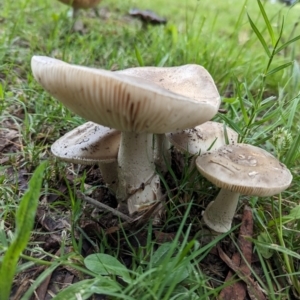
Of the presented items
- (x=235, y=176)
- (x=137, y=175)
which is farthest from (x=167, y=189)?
(x=235, y=176)

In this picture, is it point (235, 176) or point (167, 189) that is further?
point (167, 189)

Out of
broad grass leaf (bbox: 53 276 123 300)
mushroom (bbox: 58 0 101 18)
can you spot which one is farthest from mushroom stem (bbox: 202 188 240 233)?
mushroom (bbox: 58 0 101 18)

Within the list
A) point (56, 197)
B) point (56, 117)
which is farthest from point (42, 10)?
point (56, 197)

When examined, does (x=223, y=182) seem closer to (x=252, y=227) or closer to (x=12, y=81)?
(x=252, y=227)

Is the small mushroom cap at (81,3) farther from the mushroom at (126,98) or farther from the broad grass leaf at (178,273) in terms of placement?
the broad grass leaf at (178,273)

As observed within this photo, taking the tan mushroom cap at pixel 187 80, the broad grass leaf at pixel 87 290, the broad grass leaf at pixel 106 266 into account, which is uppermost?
the tan mushroom cap at pixel 187 80

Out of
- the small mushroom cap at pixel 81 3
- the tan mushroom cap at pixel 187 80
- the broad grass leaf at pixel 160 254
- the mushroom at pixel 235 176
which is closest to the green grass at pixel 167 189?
the broad grass leaf at pixel 160 254

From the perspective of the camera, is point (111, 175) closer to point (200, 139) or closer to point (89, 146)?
point (89, 146)
